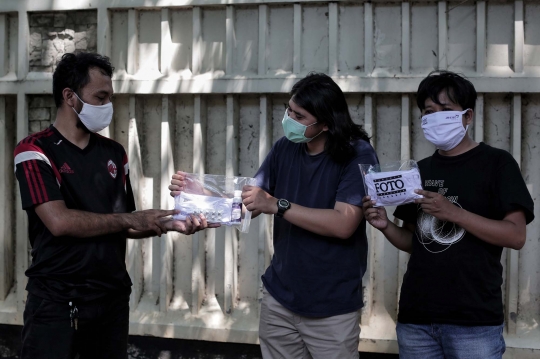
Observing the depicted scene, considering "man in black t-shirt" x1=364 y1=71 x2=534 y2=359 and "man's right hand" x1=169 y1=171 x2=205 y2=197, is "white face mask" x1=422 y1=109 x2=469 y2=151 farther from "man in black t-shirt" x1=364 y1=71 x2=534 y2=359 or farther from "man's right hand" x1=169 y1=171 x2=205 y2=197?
"man's right hand" x1=169 y1=171 x2=205 y2=197

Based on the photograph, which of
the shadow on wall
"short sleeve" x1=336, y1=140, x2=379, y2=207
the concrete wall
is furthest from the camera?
the shadow on wall

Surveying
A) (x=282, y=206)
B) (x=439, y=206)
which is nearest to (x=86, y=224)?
(x=282, y=206)

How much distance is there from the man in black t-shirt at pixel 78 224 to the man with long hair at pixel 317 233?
49 cm

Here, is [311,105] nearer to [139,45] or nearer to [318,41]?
[318,41]

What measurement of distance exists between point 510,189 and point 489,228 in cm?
20

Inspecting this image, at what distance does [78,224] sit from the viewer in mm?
2979

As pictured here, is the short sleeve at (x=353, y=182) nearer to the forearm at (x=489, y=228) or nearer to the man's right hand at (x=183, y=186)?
the forearm at (x=489, y=228)

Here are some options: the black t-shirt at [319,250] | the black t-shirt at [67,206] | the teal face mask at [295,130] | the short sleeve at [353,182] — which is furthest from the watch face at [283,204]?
the black t-shirt at [67,206]

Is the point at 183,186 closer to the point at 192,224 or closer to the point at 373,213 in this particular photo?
the point at 192,224

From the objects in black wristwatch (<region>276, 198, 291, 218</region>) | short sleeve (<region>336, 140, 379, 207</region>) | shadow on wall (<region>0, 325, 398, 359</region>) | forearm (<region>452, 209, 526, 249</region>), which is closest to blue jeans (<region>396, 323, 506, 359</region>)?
forearm (<region>452, 209, 526, 249</region>)

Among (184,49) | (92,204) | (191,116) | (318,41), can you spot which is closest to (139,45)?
(184,49)

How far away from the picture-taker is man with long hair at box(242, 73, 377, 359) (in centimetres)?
290

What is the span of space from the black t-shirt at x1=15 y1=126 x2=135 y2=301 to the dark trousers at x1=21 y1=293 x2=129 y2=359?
2.2 inches

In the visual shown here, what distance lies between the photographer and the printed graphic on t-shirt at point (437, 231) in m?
2.80
